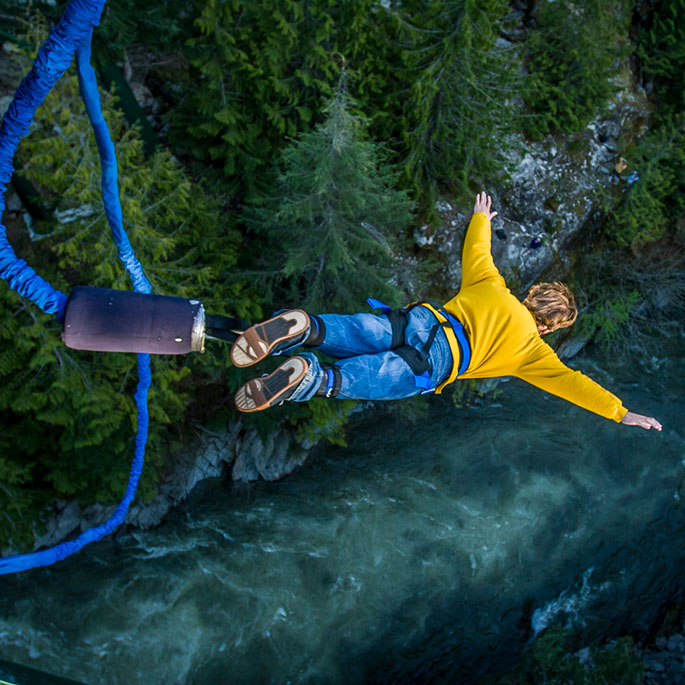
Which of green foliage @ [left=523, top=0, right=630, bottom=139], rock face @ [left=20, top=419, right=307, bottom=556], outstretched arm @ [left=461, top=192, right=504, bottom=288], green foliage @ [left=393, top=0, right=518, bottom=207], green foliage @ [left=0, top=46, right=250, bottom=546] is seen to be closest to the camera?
outstretched arm @ [left=461, top=192, right=504, bottom=288]

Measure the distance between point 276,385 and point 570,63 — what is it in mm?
8136

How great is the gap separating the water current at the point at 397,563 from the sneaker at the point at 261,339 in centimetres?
605

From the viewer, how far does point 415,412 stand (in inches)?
341

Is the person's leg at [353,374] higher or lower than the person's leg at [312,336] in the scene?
lower

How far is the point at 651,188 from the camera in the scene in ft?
30.6

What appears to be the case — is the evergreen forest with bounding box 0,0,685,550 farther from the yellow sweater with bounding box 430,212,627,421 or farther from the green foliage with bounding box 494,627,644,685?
the green foliage with bounding box 494,627,644,685

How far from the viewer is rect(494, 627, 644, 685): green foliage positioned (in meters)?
7.87

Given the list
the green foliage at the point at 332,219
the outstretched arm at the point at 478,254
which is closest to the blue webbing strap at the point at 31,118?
the outstretched arm at the point at 478,254

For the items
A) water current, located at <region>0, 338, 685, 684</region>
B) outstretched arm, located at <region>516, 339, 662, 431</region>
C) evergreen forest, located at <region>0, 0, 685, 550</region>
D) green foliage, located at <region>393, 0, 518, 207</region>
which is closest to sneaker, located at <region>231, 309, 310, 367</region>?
outstretched arm, located at <region>516, 339, 662, 431</region>

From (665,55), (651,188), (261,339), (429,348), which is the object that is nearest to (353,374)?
(429,348)

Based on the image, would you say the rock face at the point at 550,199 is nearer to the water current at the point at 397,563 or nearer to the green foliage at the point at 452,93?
the green foliage at the point at 452,93

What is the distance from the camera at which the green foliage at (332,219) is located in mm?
5477

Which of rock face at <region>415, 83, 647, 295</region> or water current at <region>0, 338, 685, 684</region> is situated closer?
water current at <region>0, 338, 685, 684</region>

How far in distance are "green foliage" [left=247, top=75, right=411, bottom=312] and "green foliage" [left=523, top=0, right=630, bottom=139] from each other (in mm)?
3338
